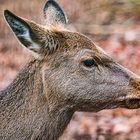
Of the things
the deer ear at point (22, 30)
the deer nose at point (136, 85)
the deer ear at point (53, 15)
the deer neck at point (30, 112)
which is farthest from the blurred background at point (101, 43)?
the deer ear at point (22, 30)

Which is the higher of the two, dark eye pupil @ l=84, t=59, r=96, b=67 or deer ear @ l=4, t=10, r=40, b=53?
deer ear @ l=4, t=10, r=40, b=53

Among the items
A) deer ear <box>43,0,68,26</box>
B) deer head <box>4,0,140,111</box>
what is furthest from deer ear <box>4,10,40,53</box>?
deer ear <box>43,0,68,26</box>

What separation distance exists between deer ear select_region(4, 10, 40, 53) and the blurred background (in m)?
3.12

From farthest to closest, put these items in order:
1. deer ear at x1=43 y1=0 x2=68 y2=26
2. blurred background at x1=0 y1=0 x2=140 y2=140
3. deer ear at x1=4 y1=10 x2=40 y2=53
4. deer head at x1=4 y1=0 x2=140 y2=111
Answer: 1. blurred background at x1=0 y1=0 x2=140 y2=140
2. deer ear at x1=43 y1=0 x2=68 y2=26
3. deer head at x1=4 y1=0 x2=140 y2=111
4. deer ear at x1=4 y1=10 x2=40 y2=53

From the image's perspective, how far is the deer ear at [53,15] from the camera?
8156mm

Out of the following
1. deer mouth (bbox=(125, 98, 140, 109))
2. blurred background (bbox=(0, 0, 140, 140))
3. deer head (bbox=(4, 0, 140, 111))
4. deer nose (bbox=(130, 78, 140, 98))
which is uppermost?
deer head (bbox=(4, 0, 140, 111))

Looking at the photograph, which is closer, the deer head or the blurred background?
the deer head

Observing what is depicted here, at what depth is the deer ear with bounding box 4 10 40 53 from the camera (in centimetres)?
718

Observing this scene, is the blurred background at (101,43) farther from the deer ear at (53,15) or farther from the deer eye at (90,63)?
the deer eye at (90,63)

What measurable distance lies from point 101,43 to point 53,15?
5.07 meters

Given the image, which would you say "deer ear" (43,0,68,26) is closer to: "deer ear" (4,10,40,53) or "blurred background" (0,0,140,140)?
"deer ear" (4,10,40,53)

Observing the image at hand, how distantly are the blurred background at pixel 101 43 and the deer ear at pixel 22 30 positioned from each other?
A: 3.12 meters

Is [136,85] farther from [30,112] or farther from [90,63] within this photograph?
[30,112]

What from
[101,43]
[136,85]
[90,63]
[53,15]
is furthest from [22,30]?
[101,43]
